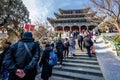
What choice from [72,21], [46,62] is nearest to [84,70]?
[46,62]

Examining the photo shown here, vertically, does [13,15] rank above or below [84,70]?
above

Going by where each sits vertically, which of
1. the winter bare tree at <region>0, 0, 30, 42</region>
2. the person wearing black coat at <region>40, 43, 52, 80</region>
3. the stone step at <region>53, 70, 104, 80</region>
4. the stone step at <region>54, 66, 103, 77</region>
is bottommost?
the stone step at <region>53, 70, 104, 80</region>

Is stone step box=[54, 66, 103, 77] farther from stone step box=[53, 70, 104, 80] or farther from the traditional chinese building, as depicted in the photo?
the traditional chinese building

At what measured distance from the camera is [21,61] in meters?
3.08

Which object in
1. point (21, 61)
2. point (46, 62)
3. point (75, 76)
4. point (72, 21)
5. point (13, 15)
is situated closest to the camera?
point (21, 61)

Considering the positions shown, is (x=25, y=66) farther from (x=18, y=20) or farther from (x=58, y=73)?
(x=18, y=20)

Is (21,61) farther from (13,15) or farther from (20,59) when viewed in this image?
(13,15)

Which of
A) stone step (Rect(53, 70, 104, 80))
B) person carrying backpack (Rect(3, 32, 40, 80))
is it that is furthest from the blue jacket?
stone step (Rect(53, 70, 104, 80))

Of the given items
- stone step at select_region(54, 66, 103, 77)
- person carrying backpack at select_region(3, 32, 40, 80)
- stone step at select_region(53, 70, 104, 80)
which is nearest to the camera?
person carrying backpack at select_region(3, 32, 40, 80)

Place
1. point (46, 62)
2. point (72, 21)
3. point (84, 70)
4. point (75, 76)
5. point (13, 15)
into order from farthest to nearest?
point (72, 21), point (13, 15), point (84, 70), point (75, 76), point (46, 62)

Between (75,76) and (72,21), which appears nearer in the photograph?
(75,76)

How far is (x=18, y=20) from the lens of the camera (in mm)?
20391

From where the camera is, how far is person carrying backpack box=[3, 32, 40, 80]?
3.00 m

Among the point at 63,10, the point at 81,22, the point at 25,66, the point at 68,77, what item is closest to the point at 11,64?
the point at 25,66
